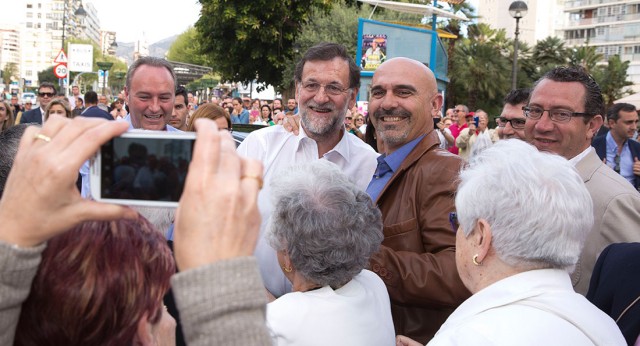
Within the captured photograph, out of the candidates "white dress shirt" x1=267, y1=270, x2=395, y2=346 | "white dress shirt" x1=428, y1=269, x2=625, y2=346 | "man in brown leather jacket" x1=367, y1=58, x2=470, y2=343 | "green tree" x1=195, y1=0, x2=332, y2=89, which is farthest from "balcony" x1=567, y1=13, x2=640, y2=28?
"white dress shirt" x1=428, y1=269, x2=625, y2=346

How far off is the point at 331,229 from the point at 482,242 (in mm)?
560

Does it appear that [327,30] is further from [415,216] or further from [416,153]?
[415,216]

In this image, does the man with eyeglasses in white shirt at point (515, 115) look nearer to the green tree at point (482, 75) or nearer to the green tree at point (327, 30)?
the green tree at point (327, 30)

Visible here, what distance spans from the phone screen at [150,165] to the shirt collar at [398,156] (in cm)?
208

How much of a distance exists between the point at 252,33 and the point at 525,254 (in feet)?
89.6

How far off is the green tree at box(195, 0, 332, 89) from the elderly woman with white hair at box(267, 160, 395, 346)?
25.7 meters

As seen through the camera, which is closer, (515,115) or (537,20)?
(515,115)

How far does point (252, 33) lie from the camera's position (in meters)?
28.4

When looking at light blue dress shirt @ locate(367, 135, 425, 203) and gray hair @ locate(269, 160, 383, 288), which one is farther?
light blue dress shirt @ locate(367, 135, 425, 203)

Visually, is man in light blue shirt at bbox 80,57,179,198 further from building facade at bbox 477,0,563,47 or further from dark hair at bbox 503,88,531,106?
building facade at bbox 477,0,563,47

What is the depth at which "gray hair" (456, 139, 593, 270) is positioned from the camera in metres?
2.05

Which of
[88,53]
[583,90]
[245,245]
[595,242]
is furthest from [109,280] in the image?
[88,53]

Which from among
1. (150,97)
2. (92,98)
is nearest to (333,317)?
(150,97)

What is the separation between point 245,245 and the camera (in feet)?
3.65
